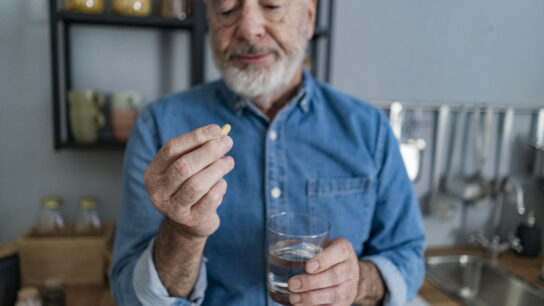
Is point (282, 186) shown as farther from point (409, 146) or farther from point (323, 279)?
point (409, 146)

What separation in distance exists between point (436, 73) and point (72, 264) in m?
1.61

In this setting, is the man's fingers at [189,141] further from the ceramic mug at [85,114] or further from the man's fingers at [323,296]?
the ceramic mug at [85,114]

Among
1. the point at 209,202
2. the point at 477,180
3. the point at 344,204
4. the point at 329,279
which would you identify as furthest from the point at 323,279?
the point at 477,180

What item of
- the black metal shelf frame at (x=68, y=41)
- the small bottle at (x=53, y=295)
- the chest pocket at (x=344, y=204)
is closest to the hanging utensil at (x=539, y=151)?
the black metal shelf frame at (x=68, y=41)

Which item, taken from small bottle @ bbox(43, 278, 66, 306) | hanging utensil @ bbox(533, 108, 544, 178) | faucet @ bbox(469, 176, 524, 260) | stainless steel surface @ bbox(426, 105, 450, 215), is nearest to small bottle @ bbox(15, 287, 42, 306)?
small bottle @ bbox(43, 278, 66, 306)

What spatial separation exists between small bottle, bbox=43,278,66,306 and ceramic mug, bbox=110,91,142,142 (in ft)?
1.61

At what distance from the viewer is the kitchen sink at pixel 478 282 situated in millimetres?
1356

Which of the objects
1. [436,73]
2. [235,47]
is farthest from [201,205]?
[436,73]

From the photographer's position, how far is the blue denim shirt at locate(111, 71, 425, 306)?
0.76 meters

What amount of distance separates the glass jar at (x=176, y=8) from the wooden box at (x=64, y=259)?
2.63ft

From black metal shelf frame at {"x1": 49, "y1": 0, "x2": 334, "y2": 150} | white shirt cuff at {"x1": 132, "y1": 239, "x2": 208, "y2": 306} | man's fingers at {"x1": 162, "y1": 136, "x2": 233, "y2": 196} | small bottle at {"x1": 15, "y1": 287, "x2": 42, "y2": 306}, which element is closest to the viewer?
man's fingers at {"x1": 162, "y1": 136, "x2": 233, "y2": 196}

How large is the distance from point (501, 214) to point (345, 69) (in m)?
1.01

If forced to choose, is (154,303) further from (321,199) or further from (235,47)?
(235,47)

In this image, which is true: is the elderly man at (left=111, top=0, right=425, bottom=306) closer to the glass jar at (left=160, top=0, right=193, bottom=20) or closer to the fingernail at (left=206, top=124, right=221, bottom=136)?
the fingernail at (left=206, top=124, right=221, bottom=136)
